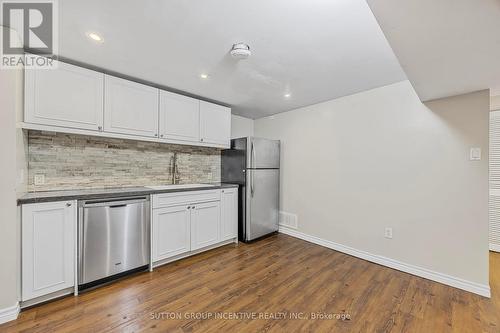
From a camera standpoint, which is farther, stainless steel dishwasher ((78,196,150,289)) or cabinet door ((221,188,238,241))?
cabinet door ((221,188,238,241))

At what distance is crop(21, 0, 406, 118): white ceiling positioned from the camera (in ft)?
4.68

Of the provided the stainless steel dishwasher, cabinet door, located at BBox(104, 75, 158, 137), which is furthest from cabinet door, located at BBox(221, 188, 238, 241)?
cabinet door, located at BBox(104, 75, 158, 137)

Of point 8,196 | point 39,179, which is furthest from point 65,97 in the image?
point 8,196

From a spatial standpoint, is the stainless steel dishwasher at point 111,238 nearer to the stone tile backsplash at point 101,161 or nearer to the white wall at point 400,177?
the stone tile backsplash at point 101,161

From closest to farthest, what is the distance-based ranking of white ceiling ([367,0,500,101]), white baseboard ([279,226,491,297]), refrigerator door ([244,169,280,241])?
white ceiling ([367,0,500,101]), white baseboard ([279,226,491,297]), refrigerator door ([244,169,280,241])

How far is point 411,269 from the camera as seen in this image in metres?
2.47

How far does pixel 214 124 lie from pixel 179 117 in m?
0.58

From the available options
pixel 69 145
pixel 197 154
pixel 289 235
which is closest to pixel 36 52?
pixel 69 145

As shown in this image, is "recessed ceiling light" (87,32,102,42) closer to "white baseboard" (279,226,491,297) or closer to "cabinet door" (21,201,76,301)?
"cabinet door" (21,201,76,301)

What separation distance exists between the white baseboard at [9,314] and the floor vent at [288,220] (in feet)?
10.9

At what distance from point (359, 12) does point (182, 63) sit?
5.33ft

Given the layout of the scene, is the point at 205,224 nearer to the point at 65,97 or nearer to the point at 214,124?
the point at 214,124

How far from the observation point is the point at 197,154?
11.8 feet

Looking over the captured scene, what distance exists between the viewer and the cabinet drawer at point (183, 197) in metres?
2.51
